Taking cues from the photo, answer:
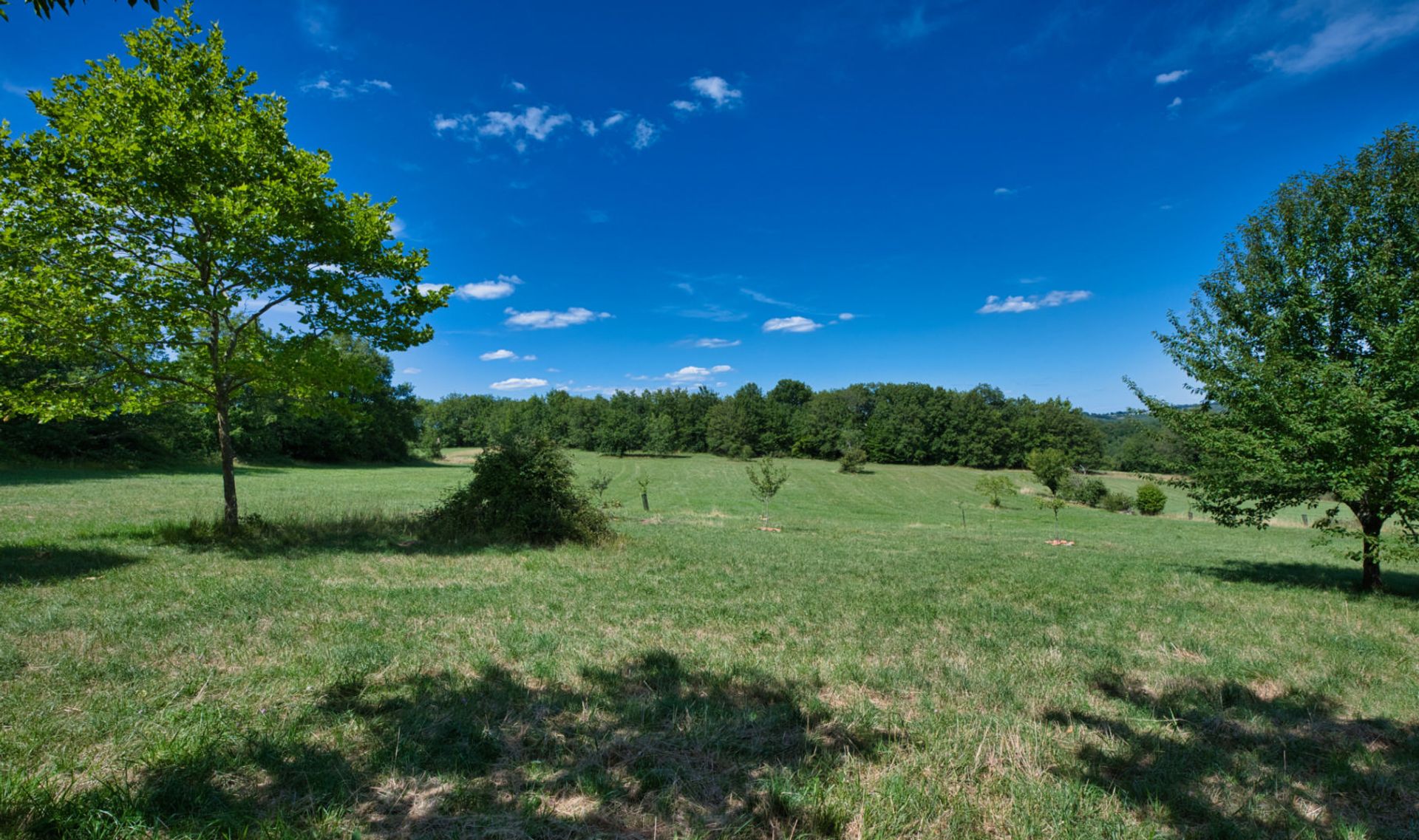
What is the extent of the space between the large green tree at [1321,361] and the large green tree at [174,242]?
55.8 ft

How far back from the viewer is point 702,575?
1066 centimetres

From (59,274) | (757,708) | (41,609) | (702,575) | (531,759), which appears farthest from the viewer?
(702,575)

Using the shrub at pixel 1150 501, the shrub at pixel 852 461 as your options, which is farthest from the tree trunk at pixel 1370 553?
the shrub at pixel 852 461

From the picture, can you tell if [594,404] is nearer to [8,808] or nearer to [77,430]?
[77,430]

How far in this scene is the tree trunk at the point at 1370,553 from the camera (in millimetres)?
10023

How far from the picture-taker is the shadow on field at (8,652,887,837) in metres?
3.04

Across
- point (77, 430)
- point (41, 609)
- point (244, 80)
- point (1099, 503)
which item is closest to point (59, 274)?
point (244, 80)

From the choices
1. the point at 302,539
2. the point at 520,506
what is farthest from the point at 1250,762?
the point at 302,539

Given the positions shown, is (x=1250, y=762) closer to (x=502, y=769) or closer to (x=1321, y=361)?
(x=502, y=769)

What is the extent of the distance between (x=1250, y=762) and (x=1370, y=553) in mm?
9973

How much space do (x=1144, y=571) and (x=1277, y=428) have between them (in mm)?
4072

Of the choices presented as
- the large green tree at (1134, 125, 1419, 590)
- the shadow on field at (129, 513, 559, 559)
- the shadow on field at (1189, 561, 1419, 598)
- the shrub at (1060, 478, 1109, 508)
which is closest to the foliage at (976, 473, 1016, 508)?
the shrub at (1060, 478, 1109, 508)

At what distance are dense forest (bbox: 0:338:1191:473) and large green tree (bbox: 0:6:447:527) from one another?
33108mm

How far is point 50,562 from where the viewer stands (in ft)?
28.7
